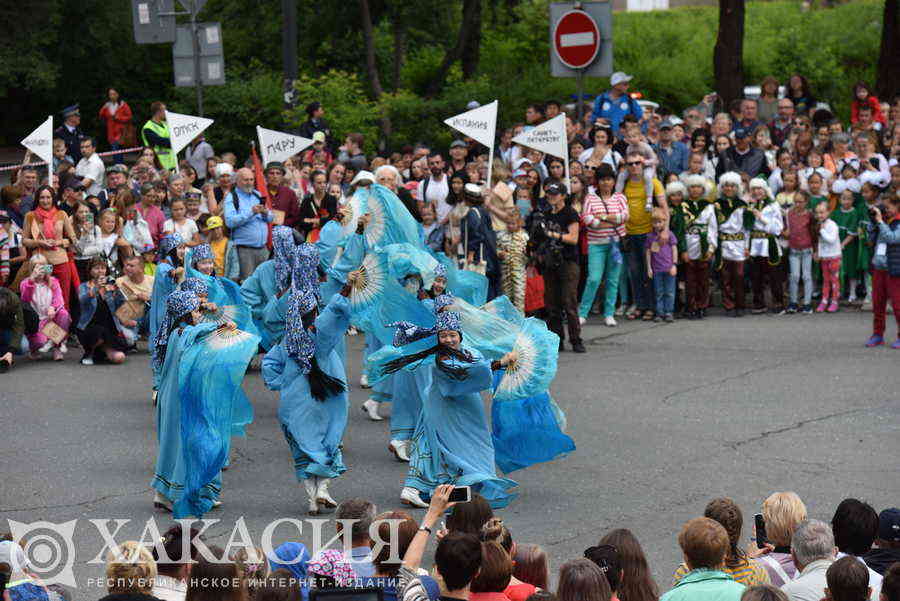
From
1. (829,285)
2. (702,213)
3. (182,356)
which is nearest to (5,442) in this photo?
(182,356)

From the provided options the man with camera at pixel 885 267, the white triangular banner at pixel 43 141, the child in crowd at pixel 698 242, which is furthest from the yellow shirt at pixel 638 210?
the white triangular banner at pixel 43 141

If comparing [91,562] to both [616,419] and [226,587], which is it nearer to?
[226,587]

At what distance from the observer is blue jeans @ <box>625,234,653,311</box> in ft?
54.7

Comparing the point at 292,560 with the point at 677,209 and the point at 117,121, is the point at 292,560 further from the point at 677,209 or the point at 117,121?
the point at 117,121

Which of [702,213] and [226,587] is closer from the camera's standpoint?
[226,587]

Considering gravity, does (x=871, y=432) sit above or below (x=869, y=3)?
below

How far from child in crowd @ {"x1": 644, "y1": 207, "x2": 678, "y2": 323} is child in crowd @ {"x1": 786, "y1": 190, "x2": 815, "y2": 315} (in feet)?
4.60

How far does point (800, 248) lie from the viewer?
55.3ft

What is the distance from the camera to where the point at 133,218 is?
1577 cm

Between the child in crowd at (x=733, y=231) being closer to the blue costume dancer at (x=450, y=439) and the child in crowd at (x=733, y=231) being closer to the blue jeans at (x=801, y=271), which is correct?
the blue jeans at (x=801, y=271)

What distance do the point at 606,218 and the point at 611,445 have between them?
18.1 ft

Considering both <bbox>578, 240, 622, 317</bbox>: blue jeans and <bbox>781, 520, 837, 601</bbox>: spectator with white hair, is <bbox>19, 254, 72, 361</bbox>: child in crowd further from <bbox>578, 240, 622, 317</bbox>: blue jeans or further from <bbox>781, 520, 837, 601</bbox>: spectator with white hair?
<bbox>781, 520, 837, 601</bbox>: spectator with white hair

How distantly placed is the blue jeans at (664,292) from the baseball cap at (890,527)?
1020 cm

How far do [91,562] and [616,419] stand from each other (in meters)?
5.04
